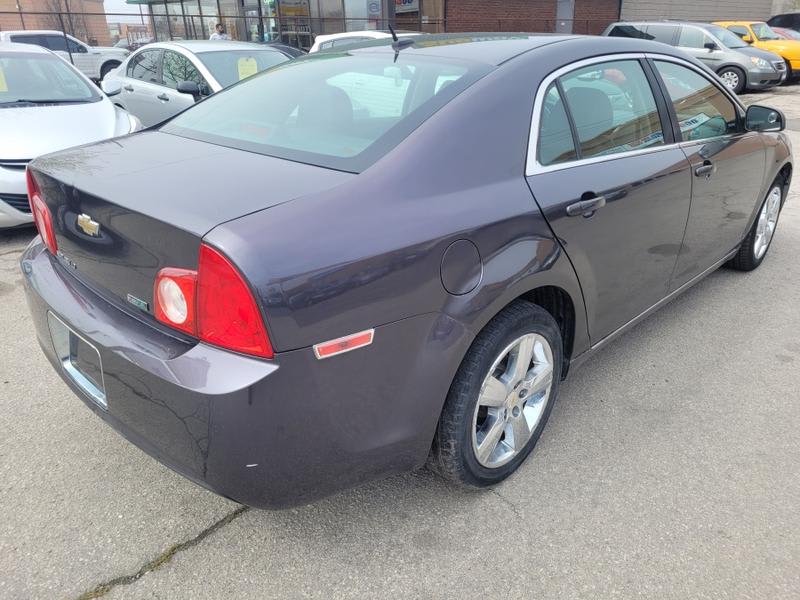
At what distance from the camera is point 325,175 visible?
1.93 metres

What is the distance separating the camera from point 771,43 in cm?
1689

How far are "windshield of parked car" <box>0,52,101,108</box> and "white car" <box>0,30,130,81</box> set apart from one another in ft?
33.4

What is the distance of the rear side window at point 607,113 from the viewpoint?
7.98ft

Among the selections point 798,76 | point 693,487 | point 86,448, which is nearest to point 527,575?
point 693,487

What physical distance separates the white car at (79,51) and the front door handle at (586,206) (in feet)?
52.3

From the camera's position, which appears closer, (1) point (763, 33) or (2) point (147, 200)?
(2) point (147, 200)

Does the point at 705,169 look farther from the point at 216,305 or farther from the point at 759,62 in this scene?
the point at 759,62

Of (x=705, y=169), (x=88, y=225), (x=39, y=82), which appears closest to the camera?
(x=88, y=225)

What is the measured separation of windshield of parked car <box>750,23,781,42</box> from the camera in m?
17.0

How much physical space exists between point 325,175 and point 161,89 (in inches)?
253

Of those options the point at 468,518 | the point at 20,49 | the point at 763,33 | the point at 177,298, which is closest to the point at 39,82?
the point at 20,49

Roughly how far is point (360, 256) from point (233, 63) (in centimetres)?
635

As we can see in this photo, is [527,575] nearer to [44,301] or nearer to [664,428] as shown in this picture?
[664,428]

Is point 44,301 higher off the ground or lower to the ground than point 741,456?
higher
